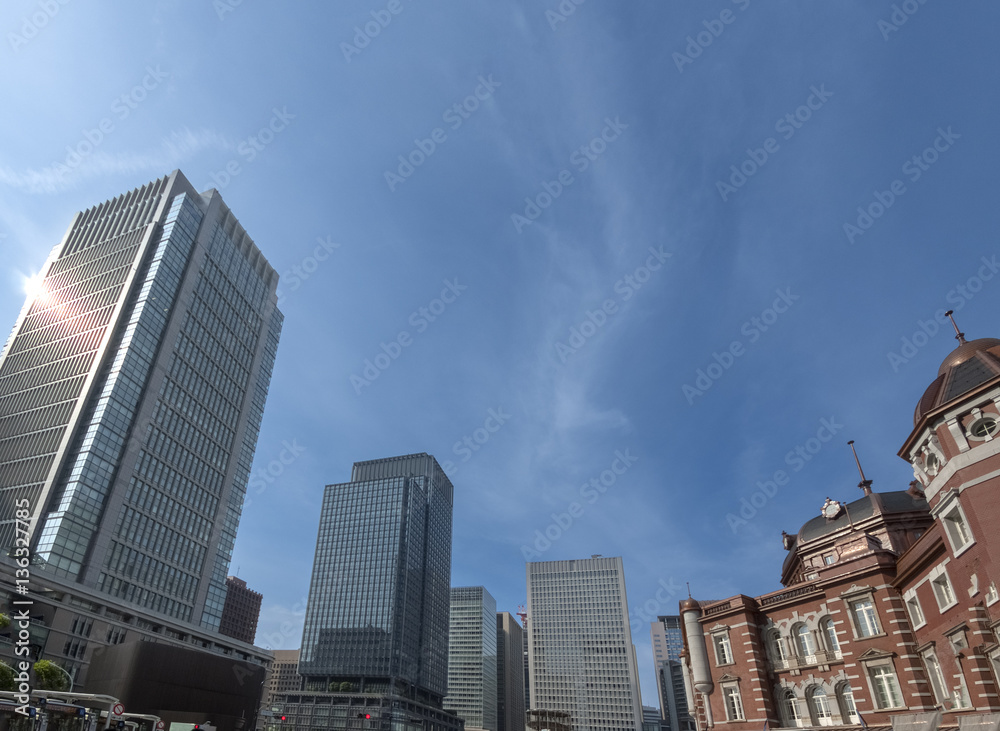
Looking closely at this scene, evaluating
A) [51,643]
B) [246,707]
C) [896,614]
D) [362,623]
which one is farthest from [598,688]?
[896,614]

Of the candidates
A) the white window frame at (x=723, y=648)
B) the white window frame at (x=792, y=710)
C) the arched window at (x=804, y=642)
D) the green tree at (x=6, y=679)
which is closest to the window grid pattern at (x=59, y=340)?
the green tree at (x=6, y=679)

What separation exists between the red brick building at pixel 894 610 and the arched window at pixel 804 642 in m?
0.08

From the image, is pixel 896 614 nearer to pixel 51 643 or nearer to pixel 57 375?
pixel 51 643

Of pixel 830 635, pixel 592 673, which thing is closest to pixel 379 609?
pixel 592 673

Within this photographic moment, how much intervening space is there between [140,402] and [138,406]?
0.64 meters

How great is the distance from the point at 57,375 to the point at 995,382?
10494 centimetres

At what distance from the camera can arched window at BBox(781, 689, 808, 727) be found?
3559 cm

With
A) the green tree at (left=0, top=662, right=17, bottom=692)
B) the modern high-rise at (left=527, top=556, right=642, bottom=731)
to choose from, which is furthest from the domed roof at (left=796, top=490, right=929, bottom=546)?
the modern high-rise at (left=527, top=556, right=642, bottom=731)

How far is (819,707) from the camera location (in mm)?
35062

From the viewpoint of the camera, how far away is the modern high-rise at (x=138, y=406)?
241ft

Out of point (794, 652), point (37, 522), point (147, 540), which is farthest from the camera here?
point (147, 540)

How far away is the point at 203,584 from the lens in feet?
295

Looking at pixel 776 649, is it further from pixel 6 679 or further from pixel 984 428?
pixel 6 679

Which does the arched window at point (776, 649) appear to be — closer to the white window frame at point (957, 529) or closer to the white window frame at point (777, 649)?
the white window frame at point (777, 649)
